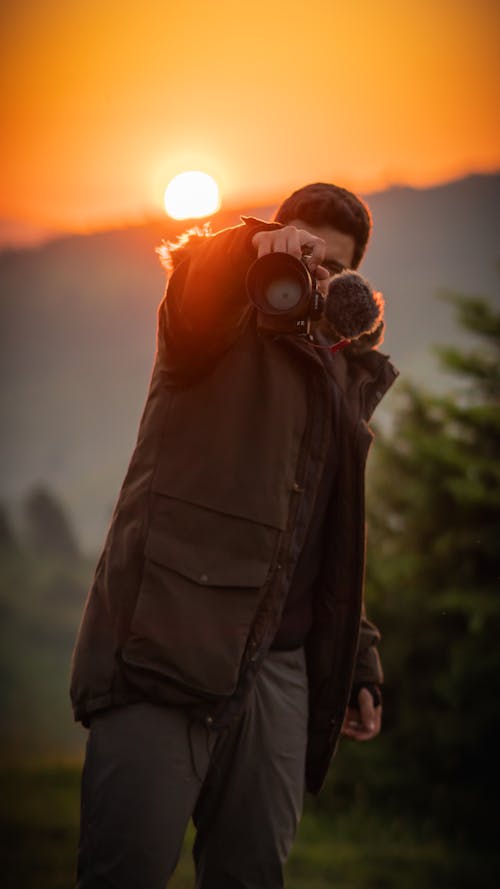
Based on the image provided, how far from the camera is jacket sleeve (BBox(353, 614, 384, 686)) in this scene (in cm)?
264

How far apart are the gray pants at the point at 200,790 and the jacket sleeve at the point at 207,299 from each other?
34.4 inches

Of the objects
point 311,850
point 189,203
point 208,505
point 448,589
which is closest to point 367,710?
point 208,505

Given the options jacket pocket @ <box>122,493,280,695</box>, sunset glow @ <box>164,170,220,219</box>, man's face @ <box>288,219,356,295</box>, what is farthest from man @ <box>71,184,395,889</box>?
sunset glow @ <box>164,170,220,219</box>

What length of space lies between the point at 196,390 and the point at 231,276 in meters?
0.32

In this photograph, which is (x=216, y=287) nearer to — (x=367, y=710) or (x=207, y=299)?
(x=207, y=299)

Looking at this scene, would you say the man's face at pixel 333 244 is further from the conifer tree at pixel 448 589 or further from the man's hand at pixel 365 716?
the conifer tree at pixel 448 589

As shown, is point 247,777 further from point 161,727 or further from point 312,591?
point 312,591

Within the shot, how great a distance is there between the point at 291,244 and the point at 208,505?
0.66m

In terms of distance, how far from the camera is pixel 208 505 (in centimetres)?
203

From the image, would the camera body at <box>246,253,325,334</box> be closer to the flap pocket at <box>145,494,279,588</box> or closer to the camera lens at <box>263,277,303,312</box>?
the camera lens at <box>263,277,303,312</box>

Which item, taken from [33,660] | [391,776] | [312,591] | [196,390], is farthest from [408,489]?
[33,660]

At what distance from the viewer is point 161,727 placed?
6.55 ft

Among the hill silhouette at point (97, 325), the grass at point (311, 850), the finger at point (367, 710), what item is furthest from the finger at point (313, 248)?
the hill silhouette at point (97, 325)

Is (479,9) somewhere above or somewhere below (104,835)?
above
